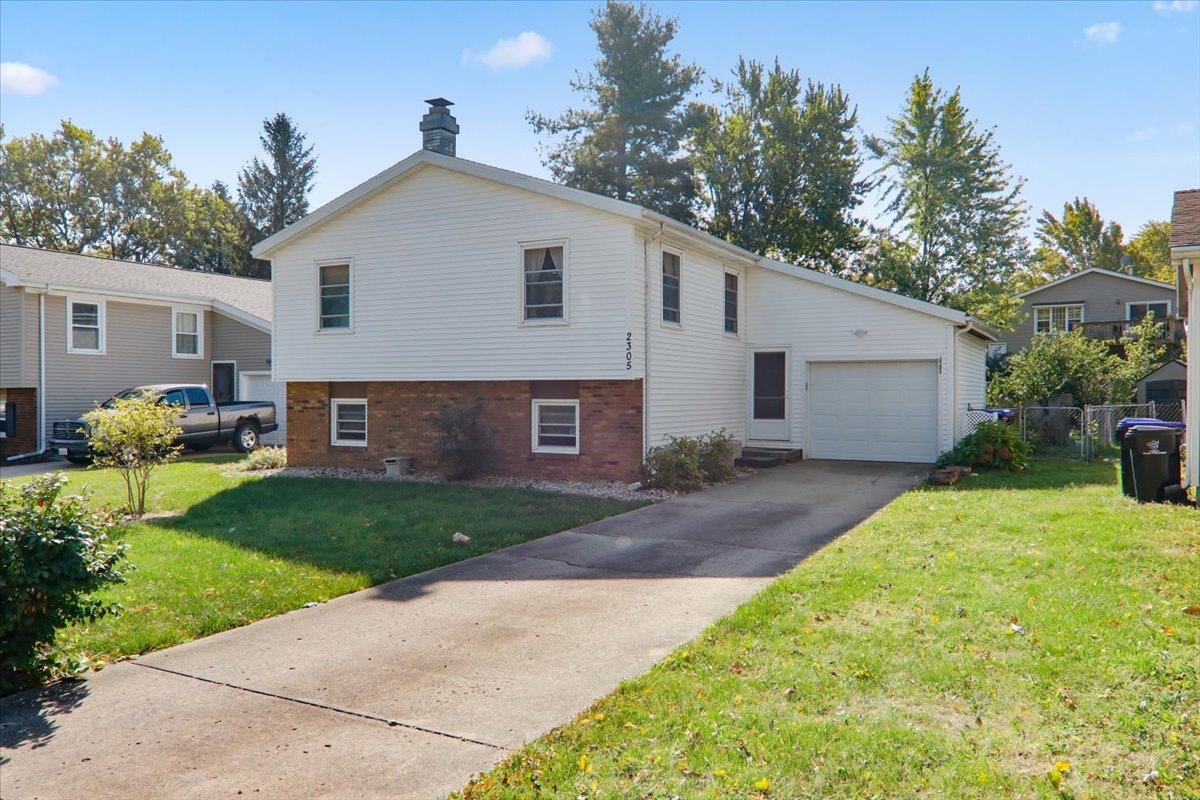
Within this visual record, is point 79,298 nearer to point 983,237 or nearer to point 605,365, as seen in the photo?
point 605,365

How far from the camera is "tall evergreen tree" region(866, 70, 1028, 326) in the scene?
3086 centimetres

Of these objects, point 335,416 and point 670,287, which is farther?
point 335,416

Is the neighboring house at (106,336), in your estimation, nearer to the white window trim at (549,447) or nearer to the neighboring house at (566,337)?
the neighboring house at (566,337)

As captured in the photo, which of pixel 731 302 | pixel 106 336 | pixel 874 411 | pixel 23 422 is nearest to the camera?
pixel 874 411

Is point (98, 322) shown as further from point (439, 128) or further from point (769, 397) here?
point (769, 397)

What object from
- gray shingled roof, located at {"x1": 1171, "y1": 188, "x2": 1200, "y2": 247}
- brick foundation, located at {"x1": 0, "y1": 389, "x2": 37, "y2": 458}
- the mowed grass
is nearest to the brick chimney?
the mowed grass

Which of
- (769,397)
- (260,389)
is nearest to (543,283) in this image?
(769,397)

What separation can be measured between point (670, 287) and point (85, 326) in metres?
17.5

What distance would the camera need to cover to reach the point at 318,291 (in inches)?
680

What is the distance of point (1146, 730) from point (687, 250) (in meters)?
12.8

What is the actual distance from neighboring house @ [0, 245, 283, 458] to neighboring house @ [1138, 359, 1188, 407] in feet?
92.0

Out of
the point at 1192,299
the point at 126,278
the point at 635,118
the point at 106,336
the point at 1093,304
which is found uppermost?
the point at 635,118

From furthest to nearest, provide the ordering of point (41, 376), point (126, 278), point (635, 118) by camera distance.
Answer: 1. point (635, 118)
2. point (126, 278)
3. point (41, 376)

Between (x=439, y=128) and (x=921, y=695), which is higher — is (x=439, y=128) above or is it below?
above
